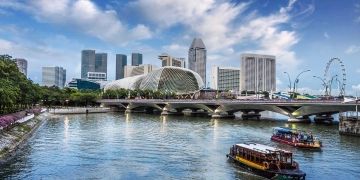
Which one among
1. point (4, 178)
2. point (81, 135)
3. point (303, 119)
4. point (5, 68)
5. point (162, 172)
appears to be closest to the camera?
point (4, 178)

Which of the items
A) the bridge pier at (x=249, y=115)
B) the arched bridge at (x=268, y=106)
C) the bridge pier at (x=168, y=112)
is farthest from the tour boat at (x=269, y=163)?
the bridge pier at (x=168, y=112)

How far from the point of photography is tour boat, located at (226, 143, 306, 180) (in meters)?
44.8

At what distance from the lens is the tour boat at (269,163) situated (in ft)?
147

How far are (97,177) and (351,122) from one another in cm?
6254

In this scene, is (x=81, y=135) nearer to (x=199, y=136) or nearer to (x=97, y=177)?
(x=199, y=136)

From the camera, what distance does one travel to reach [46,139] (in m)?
77.6

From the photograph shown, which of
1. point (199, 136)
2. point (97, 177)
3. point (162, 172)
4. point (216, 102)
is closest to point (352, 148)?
point (199, 136)

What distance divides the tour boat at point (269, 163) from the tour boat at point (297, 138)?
19.7 meters

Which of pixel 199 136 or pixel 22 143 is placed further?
pixel 199 136

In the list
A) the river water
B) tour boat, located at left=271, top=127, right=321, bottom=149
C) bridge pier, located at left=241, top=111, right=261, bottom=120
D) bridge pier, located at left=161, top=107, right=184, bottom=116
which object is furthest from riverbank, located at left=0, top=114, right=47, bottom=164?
bridge pier, located at left=161, top=107, right=184, bottom=116

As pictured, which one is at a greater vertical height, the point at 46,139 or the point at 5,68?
the point at 5,68

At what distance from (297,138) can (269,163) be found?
27217 mm

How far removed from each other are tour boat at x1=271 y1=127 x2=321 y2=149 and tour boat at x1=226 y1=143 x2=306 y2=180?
19.7 m

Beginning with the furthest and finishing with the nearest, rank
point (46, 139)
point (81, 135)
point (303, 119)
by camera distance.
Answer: point (303, 119) < point (81, 135) < point (46, 139)
